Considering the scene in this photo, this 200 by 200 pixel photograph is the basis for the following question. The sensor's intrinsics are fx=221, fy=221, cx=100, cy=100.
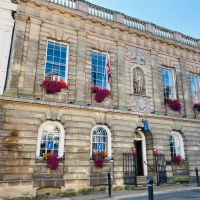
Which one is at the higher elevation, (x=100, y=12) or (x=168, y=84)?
(x=100, y=12)

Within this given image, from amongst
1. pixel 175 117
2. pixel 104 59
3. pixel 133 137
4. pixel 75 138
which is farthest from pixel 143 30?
pixel 75 138

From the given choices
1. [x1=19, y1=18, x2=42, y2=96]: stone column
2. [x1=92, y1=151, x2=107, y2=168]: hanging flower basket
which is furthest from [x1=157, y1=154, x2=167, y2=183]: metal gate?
[x1=19, y1=18, x2=42, y2=96]: stone column

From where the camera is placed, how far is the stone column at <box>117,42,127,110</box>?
12.5 m

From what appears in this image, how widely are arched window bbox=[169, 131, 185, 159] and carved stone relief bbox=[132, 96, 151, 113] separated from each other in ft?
8.02

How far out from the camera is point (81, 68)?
39.1 feet

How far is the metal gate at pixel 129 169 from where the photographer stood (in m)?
11.4

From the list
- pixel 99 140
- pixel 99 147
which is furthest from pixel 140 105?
pixel 99 147

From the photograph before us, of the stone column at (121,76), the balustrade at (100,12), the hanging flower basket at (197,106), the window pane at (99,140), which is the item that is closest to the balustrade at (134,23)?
the balustrade at (100,12)

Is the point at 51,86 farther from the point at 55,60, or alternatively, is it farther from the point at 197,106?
the point at 197,106

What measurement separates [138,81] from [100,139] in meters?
4.54

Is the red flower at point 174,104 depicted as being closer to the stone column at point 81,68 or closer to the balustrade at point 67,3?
the stone column at point 81,68

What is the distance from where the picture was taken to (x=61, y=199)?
30.0 ft

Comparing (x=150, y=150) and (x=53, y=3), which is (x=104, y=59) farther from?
(x=150, y=150)

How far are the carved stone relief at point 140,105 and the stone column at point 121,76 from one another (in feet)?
2.32
